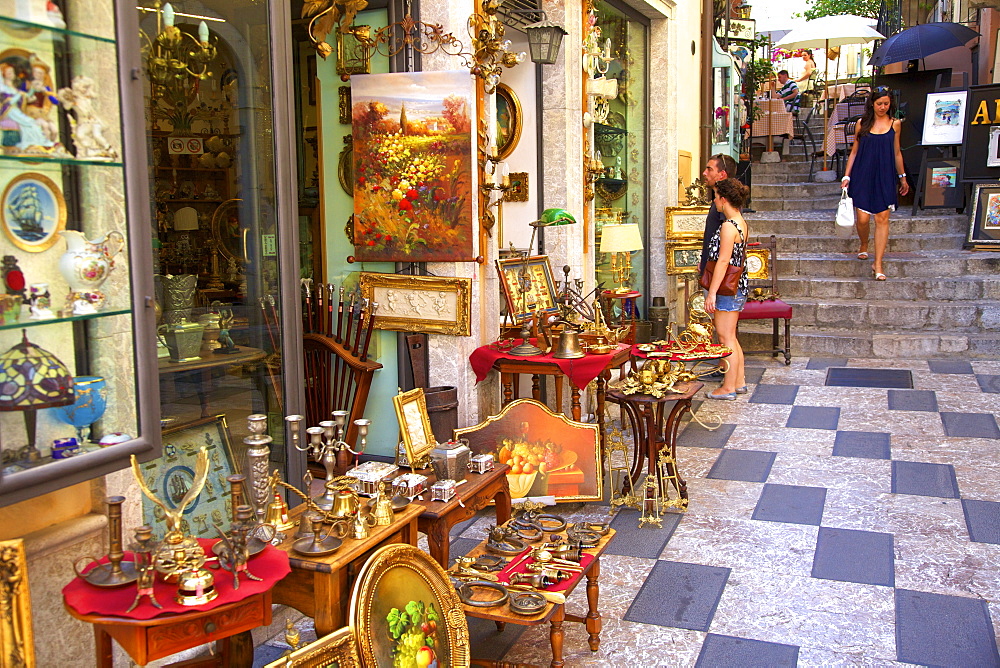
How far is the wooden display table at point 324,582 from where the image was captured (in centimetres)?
295

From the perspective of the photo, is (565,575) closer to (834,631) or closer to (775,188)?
(834,631)

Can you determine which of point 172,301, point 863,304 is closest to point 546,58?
point 172,301

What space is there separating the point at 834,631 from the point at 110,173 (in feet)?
10.9

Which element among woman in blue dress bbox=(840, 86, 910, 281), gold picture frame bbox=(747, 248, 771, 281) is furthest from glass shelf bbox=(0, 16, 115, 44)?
woman in blue dress bbox=(840, 86, 910, 281)

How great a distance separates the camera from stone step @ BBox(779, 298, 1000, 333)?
10000 mm

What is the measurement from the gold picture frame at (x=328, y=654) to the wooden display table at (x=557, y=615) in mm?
613

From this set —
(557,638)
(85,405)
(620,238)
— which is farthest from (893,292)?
(85,405)

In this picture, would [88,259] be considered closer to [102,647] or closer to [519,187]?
[102,647]

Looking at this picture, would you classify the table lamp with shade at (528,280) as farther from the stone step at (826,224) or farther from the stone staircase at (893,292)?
the stone step at (826,224)

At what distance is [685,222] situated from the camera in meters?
9.84

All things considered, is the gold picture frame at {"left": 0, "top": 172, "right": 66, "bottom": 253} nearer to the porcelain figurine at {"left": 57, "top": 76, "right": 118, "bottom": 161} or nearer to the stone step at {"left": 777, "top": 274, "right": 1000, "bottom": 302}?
the porcelain figurine at {"left": 57, "top": 76, "right": 118, "bottom": 161}

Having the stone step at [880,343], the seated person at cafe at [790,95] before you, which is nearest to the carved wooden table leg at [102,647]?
the stone step at [880,343]

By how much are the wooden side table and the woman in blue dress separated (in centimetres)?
954

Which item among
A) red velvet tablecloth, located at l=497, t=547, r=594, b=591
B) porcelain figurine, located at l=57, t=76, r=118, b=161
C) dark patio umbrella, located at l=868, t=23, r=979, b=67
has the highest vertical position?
dark patio umbrella, located at l=868, t=23, r=979, b=67
